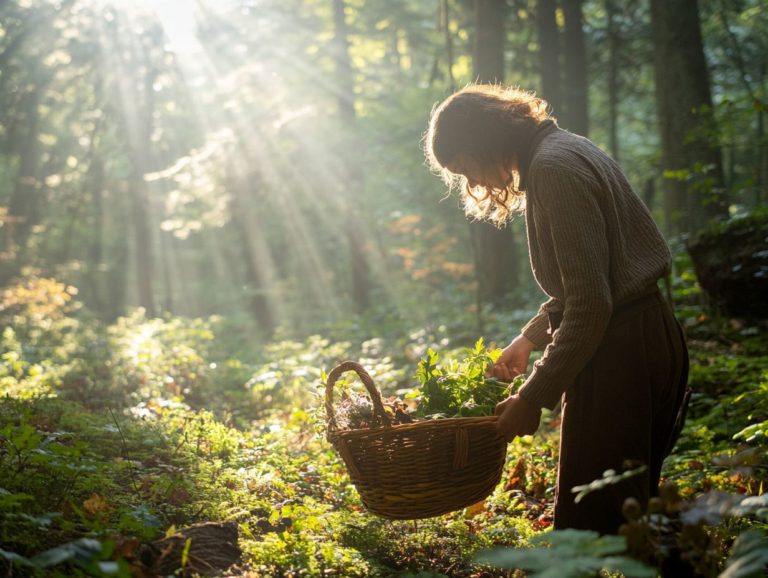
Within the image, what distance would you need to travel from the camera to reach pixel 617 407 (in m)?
2.77

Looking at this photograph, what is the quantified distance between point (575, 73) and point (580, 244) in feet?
36.5

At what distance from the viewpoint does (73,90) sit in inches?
787

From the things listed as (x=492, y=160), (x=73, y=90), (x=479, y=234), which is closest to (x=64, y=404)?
(x=492, y=160)

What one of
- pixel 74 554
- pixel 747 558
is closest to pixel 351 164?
pixel 74 554

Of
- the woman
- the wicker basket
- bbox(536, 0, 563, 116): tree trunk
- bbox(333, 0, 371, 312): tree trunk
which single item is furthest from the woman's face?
bbox(333, 0, 371, 312): tree trunk

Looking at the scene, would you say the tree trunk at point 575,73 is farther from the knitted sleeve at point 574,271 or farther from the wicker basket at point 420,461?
the wicker basket at point 420,461

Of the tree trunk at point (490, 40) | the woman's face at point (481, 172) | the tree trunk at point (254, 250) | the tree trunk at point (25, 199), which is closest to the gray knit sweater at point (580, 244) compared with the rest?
the woman's face at point (481, 172)

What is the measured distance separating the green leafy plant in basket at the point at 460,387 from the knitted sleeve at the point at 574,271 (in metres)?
0.60

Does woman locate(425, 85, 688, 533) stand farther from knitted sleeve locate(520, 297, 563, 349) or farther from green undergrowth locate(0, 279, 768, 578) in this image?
knitted sleeve locate(520, 297, 563, 349)

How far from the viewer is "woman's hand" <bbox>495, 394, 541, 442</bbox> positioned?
2809mm

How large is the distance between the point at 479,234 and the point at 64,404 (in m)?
7.58

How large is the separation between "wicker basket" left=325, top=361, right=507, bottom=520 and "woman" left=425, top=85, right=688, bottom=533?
19 cm

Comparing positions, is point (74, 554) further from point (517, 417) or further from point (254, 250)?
point (254, 250)

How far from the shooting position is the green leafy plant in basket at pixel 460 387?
3318mm
